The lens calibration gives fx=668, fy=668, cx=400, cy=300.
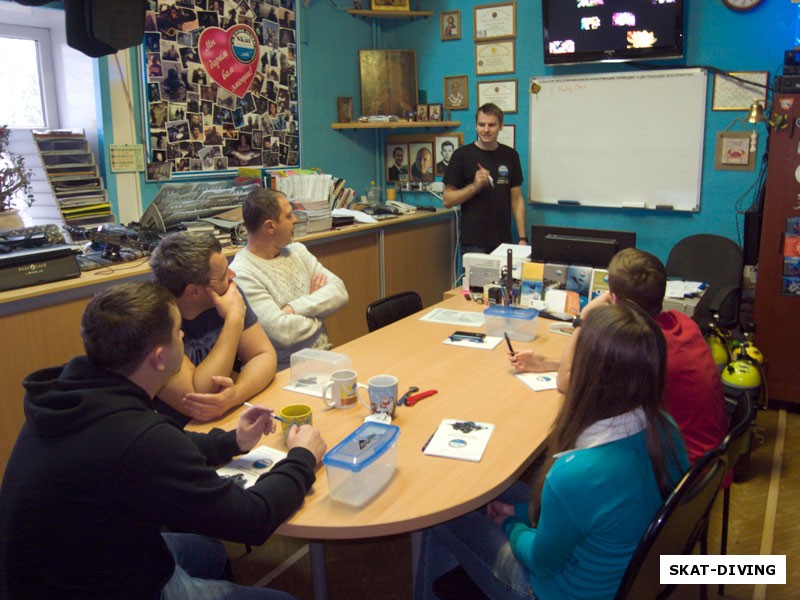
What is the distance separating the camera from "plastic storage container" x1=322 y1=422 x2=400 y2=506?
4.86 ft

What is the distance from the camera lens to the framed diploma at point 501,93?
499 centimetres

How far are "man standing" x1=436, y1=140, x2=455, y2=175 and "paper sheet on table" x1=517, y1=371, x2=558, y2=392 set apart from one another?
3.39 m

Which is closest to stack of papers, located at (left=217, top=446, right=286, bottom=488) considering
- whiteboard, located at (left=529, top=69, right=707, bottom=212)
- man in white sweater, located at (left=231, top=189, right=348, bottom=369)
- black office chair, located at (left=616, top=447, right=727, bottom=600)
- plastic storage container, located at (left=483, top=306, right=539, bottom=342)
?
black office chair, located at (left=616, top=447, right=727, bottom=600)

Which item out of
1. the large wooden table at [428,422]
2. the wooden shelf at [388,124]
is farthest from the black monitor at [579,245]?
the wooden shelf at [388,124]

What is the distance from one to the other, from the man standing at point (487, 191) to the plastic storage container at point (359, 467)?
3.28 metres

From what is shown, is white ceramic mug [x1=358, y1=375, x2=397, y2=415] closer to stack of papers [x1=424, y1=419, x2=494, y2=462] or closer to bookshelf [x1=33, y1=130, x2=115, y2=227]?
stack of papers [x1=424, y1=419, x2=494, y2=462]

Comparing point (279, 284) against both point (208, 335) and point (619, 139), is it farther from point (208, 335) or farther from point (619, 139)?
point (619, 139)

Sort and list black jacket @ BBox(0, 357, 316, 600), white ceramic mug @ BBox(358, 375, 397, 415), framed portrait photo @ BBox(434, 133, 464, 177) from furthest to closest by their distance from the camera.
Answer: framed portrait photo @ BBox(434, 133, 464, 177), white ceramic mug @ BBox(358, 375, 397, 415), black jacket @ BBox(0, 357, 316, 600)

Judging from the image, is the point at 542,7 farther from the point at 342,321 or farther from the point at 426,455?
the point at 426,455

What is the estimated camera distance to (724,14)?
161 inches

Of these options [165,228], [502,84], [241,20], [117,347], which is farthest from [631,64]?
[117,347]

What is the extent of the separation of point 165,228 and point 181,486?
102 inches

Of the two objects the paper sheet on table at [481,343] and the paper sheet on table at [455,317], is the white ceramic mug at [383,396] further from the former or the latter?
the paper sheet on table at [455,317]

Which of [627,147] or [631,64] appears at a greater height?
[631,64]
